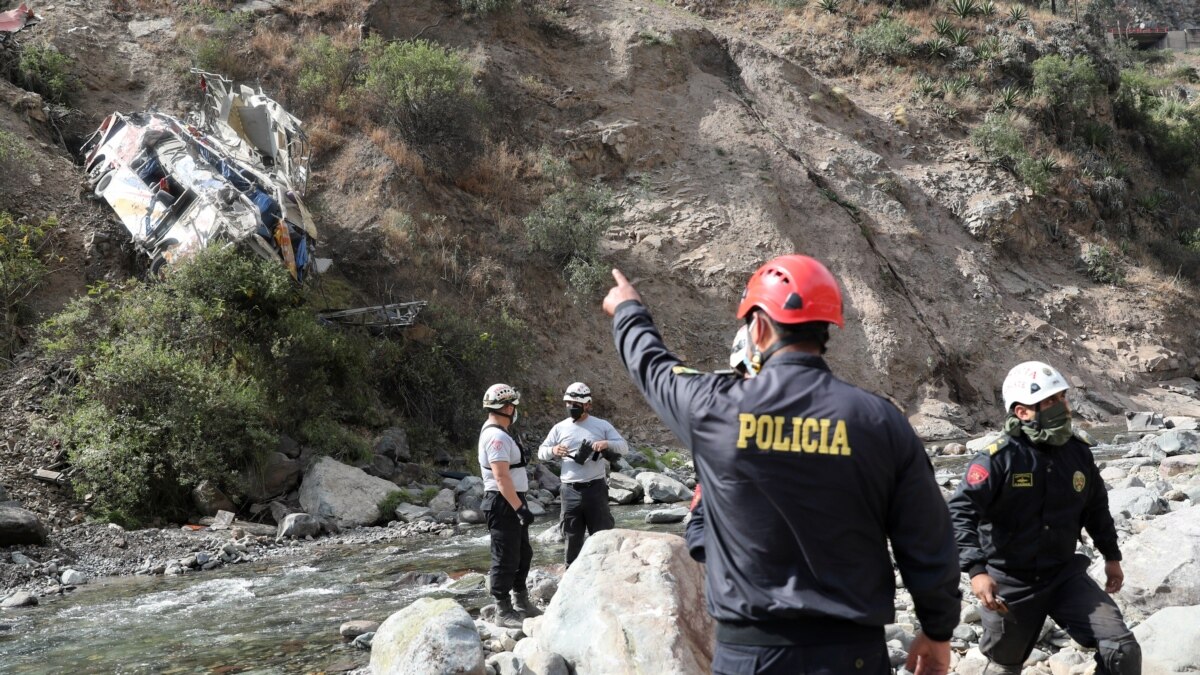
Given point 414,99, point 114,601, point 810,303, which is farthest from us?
point 414,99

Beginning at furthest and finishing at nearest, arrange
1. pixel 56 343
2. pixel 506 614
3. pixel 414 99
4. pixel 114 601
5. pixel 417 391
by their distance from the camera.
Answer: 1. pixel 414 99
2. pixel 417 391
3. pixel 56 343
4. pixel 114 601
5. pixel 506 614

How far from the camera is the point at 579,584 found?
562cm

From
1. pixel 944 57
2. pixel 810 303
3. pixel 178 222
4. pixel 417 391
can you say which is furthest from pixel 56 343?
pixel 944 57

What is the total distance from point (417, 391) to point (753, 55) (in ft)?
54.3

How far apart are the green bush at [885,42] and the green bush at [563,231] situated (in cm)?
1384

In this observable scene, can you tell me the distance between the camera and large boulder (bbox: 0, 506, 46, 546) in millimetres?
11032

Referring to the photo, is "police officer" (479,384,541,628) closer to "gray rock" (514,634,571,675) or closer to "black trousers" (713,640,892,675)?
"gray rock" (514,634,571,675)

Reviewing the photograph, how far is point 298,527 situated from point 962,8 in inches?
1175

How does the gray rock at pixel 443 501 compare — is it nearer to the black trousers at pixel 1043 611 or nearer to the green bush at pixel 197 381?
the green bush at pixel 197 381

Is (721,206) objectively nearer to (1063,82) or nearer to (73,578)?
(1063,82)

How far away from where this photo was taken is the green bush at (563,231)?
2239 centimetres

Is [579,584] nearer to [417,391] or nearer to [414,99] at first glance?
[417,391]

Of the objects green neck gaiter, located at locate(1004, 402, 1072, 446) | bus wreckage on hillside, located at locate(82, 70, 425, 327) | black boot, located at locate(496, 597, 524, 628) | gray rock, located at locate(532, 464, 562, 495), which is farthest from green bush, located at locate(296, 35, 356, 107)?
green neck gaiter, located at locate(1004, 402, 1072, 446)

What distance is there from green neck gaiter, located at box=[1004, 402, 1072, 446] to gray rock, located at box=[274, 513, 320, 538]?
1016cm
